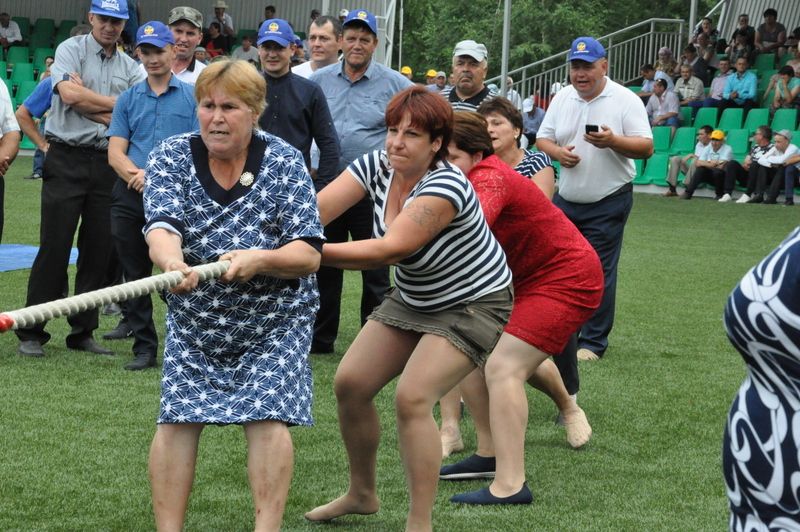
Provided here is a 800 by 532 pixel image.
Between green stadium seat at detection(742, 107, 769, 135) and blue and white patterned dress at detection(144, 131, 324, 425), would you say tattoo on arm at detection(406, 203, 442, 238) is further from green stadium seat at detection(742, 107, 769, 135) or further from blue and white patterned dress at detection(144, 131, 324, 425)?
green stadium seat at detection(742, 107, 769, 135)

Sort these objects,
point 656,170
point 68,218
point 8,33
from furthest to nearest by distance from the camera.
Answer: point 8,33 → point 656,170 → point 68,218

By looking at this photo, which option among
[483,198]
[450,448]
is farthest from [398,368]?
[450,448]

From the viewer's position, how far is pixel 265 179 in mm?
4121

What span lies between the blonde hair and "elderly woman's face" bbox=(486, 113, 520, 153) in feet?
7.15

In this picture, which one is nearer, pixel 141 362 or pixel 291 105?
pixel 141 362

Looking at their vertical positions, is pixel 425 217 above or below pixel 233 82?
below

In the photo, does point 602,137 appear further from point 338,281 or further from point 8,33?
point 8,33

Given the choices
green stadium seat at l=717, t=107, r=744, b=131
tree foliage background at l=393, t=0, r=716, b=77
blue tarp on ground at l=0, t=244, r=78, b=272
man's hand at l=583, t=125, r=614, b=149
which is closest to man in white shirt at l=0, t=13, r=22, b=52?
green stadium seat at l=717, t=107, r=744, b=131

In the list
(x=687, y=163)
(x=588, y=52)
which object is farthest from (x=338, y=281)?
(x=687, y=163)

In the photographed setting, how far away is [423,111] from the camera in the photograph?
4.38m

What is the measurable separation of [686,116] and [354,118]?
18564mm

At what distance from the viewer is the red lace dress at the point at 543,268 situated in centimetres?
530

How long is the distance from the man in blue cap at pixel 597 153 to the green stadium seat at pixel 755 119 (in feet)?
53.4

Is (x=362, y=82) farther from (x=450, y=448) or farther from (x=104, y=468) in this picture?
(x=104, y=468)
